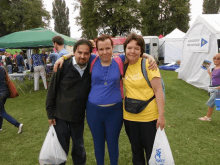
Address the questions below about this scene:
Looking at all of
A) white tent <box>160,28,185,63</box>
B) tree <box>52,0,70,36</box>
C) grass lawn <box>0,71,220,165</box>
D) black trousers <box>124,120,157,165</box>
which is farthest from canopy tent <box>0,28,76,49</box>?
tree <box>52,0,70,36</box>

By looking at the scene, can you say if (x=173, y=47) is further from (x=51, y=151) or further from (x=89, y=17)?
(x=51, y=151)

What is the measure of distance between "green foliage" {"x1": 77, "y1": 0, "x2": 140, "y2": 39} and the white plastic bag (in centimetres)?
2274

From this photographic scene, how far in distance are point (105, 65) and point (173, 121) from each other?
10.2ft

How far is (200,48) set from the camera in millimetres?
7594

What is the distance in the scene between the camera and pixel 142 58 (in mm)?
1905

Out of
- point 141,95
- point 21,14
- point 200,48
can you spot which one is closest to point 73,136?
point 141,95

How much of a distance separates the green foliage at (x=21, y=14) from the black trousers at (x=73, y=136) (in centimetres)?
2725

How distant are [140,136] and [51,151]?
1048 millimetres

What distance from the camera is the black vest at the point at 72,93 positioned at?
78.5 inches

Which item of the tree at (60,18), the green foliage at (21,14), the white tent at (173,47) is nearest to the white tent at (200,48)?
the white tent at (173,47)

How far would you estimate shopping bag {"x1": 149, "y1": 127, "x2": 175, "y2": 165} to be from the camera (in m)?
1.78

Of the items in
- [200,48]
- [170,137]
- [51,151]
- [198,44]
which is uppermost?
[198,44]

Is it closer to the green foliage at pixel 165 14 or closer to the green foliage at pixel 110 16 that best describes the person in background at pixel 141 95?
the green foliage at pixel 110 16

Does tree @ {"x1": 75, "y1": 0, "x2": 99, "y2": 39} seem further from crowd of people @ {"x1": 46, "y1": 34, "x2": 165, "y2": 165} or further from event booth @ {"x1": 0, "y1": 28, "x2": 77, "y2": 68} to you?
crowd of people @ {"x1": 46, "y1": 34, "x2": 165, "y2": 165}
